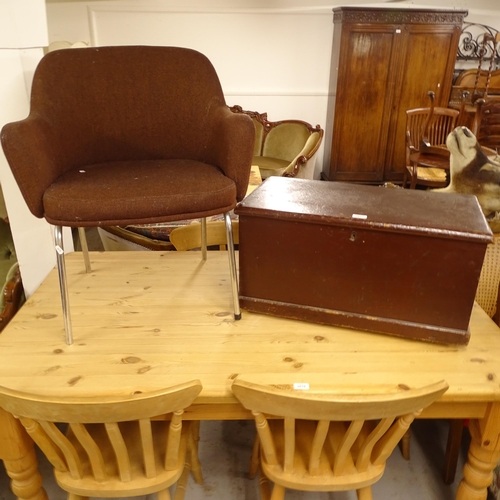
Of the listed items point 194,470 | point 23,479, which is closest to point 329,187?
point 194,470

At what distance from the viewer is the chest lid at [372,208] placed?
106 centimetres

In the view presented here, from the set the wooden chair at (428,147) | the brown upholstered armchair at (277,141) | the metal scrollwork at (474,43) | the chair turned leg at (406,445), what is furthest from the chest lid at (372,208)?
the metal scrollwork at (474,43)

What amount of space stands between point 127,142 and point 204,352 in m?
0.75

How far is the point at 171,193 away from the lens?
1.17 m

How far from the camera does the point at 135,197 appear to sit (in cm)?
114

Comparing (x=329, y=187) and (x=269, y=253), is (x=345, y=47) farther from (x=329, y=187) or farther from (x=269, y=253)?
(x=269, y=253)

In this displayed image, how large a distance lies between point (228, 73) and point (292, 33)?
633 mm

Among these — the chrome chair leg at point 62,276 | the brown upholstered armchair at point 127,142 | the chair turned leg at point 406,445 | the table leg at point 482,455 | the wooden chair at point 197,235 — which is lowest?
the chair turned leg at point 406,445

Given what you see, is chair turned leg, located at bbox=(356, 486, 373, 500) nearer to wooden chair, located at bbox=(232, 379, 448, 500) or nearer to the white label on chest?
wooden chair, located at bbox=(232, 379, 448, 500)

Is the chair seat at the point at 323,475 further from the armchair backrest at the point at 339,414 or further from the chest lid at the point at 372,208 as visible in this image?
the chest lid at the point at 372,208

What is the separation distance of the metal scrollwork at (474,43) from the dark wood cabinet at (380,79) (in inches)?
17.1

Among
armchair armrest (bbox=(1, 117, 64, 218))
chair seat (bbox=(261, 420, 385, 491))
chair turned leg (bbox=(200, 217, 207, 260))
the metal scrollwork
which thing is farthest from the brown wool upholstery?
the metal scrollwork

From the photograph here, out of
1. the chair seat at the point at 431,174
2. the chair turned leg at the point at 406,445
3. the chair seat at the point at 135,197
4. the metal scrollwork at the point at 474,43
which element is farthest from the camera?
the metal scrollwork at the point at 474,43

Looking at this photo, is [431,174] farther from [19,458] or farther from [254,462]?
[19,458]
